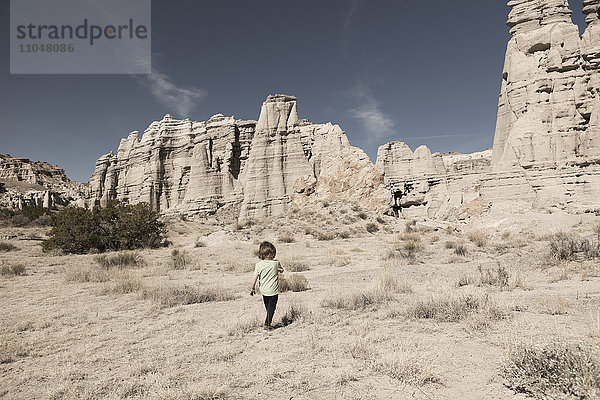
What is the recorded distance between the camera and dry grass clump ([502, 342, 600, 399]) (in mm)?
2518

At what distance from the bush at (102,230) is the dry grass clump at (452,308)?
1929 centimetres

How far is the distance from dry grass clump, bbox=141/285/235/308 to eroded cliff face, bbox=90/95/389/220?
22.1m

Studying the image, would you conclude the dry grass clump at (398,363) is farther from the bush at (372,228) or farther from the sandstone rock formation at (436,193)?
the sandstone rock formation at (436,193)

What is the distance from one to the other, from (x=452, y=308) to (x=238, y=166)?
45039 millimetres

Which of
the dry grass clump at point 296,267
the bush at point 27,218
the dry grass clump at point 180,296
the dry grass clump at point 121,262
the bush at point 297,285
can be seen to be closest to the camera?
the dry grass clump at point 180,296

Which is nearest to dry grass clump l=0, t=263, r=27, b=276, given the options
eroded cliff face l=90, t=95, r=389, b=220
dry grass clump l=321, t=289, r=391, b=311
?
dry grass clump l=321, t=289, r=391, b=311

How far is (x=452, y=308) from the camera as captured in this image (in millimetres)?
5031

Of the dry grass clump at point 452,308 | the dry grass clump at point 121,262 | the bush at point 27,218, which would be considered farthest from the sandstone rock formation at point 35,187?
the dry grass clump at point 452,308

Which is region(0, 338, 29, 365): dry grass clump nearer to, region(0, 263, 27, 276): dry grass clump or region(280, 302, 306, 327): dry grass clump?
region(280, 302, 306, 327): dry grass clump

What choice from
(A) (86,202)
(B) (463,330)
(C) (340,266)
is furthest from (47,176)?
(B) (463,330)

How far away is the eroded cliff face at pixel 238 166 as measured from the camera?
3378 cm

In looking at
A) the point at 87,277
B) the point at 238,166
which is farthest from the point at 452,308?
the point at 238,166

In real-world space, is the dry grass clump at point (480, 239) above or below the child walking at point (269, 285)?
below

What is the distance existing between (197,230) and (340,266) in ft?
90.6
